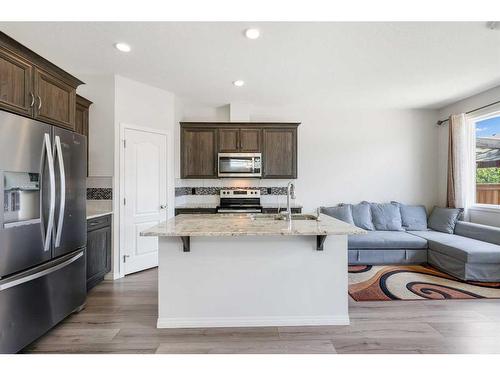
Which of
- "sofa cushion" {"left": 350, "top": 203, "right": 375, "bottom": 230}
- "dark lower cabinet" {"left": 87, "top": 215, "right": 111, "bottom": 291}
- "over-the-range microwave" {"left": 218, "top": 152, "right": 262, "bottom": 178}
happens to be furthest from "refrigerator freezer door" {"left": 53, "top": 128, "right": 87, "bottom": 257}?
"sofa cushion" {"left": 350, "top": 203, "right": 375, "bottom": 230}

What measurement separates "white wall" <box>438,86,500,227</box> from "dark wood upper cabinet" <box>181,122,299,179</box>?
8.89 ft

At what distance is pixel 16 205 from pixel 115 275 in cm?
188

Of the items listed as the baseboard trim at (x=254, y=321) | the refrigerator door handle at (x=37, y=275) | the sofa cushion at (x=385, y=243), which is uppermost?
the refrigerator door handle at (x=37, y=275)

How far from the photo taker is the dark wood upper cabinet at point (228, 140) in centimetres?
441

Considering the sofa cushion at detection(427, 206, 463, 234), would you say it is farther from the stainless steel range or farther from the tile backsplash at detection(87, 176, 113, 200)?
the tile backsplash at detection(87, 176, 113, 200)

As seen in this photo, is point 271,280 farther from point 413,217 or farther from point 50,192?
point 413,217

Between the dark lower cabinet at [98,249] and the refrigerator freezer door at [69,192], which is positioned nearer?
the refrigerator freezer door at [69,192]

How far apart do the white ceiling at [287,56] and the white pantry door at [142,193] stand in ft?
2.85

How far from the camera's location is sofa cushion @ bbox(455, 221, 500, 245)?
3432 millimetres

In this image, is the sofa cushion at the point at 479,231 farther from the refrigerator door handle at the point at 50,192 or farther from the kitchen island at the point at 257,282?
the refrigerator door handle at the point at 50,192

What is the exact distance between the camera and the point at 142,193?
3.67m

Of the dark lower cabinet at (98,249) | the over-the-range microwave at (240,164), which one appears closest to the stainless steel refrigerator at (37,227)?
the dark lower cabinet at (98,249)

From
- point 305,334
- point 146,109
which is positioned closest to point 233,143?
point 146,109

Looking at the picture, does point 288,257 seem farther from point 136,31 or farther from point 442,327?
point 136,31
